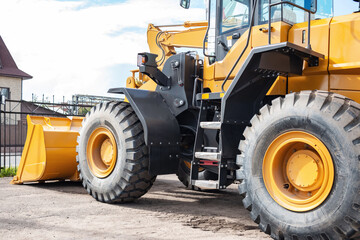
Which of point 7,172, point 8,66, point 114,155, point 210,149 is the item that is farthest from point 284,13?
point 8,66

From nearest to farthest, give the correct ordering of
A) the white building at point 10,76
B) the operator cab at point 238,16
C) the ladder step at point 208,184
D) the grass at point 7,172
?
the ladder step at point 208,184, the operator cab at point 238,16, the grass at point 7,172, the white building at point 10,76

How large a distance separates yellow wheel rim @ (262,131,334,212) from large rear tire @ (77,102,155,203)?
1976mm

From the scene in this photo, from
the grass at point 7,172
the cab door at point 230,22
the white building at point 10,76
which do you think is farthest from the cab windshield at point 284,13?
the white building at point 10,76

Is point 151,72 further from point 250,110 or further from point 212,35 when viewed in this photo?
point 250,110

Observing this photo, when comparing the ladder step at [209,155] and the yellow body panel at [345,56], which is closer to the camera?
the yellow body panel at [345,56]

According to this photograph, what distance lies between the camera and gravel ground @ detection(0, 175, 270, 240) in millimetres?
4117

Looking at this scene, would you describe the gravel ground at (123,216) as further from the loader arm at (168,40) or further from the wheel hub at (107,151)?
the loader arm at (168,40)

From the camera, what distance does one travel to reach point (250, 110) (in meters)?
5.02

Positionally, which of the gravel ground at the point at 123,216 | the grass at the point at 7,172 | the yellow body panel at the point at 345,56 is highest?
the yellow body panel at the point at 345,56

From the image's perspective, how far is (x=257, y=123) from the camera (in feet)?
13.8

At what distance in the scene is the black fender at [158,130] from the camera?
5.41 meters

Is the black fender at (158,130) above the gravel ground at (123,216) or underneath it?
above

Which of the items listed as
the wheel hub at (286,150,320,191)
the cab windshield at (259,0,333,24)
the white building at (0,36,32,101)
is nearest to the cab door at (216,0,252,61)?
the cab windshield at (259,0,333,24)

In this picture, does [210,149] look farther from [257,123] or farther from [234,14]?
[234,14]
